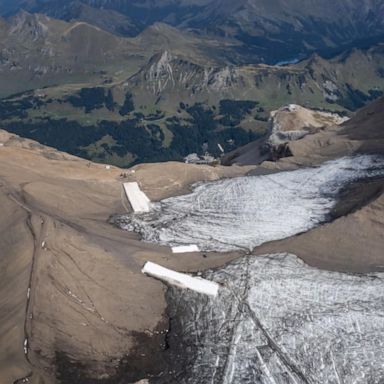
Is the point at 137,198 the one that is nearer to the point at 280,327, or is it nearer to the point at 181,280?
the point at 181,280

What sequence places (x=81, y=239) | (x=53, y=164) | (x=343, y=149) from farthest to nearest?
(x=343, y=149), (x=53, y=164), (x=81, y=239)

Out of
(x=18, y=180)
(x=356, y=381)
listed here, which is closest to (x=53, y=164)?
(x=18, y=180)

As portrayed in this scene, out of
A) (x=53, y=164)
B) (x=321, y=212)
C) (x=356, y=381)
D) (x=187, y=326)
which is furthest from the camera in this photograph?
(x=53, y=164)

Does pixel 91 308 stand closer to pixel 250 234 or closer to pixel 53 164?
pixel 250 234

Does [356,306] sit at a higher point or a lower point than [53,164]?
higher

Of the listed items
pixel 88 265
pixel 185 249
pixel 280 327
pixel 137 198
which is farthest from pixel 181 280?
pixel 137 198

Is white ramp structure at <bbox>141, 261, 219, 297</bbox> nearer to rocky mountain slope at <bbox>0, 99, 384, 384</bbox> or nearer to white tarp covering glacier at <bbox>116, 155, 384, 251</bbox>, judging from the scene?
rocky mountain slope at <bbox>0, 99, 384, 384</bbox>
